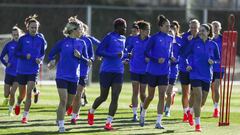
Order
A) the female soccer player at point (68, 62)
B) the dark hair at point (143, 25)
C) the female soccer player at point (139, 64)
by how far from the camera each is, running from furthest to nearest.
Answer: the female soccer player at point (139, 64)
the dark hair at point (143, 25)
the female soccer player at point (68, 62)

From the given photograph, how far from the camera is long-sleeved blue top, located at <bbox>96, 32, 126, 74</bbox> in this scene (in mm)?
18156

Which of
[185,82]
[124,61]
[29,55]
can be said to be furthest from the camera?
[185,82]

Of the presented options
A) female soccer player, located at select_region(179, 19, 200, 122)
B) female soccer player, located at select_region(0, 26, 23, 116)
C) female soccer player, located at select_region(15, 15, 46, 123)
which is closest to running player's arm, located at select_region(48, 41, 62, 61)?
female soccer player, located at select_region(15, 15, 46, 123)

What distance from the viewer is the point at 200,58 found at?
1852 centimetres

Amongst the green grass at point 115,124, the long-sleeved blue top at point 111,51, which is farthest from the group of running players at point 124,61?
the green grass at point 115,124

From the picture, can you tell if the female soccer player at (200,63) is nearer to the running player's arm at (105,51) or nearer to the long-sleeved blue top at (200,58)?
the long-sleeved blue top at (200,58)

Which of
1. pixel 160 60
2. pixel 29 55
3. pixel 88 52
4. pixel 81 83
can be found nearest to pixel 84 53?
pixel 88 52

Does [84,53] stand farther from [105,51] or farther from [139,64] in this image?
[139,64]

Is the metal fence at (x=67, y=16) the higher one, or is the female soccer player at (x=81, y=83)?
the metal fence at (x=67, y=16)

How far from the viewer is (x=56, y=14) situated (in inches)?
1766

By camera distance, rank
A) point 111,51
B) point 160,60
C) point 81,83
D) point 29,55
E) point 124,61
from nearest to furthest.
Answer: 1. point 111,51
2. point 160,60
3. point 29,55
4. point 124,61
5. point 81,83

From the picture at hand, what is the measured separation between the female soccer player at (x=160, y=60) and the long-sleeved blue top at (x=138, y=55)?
168cm

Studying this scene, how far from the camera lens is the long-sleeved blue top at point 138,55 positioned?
66.7 feet

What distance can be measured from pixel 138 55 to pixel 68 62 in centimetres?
334
